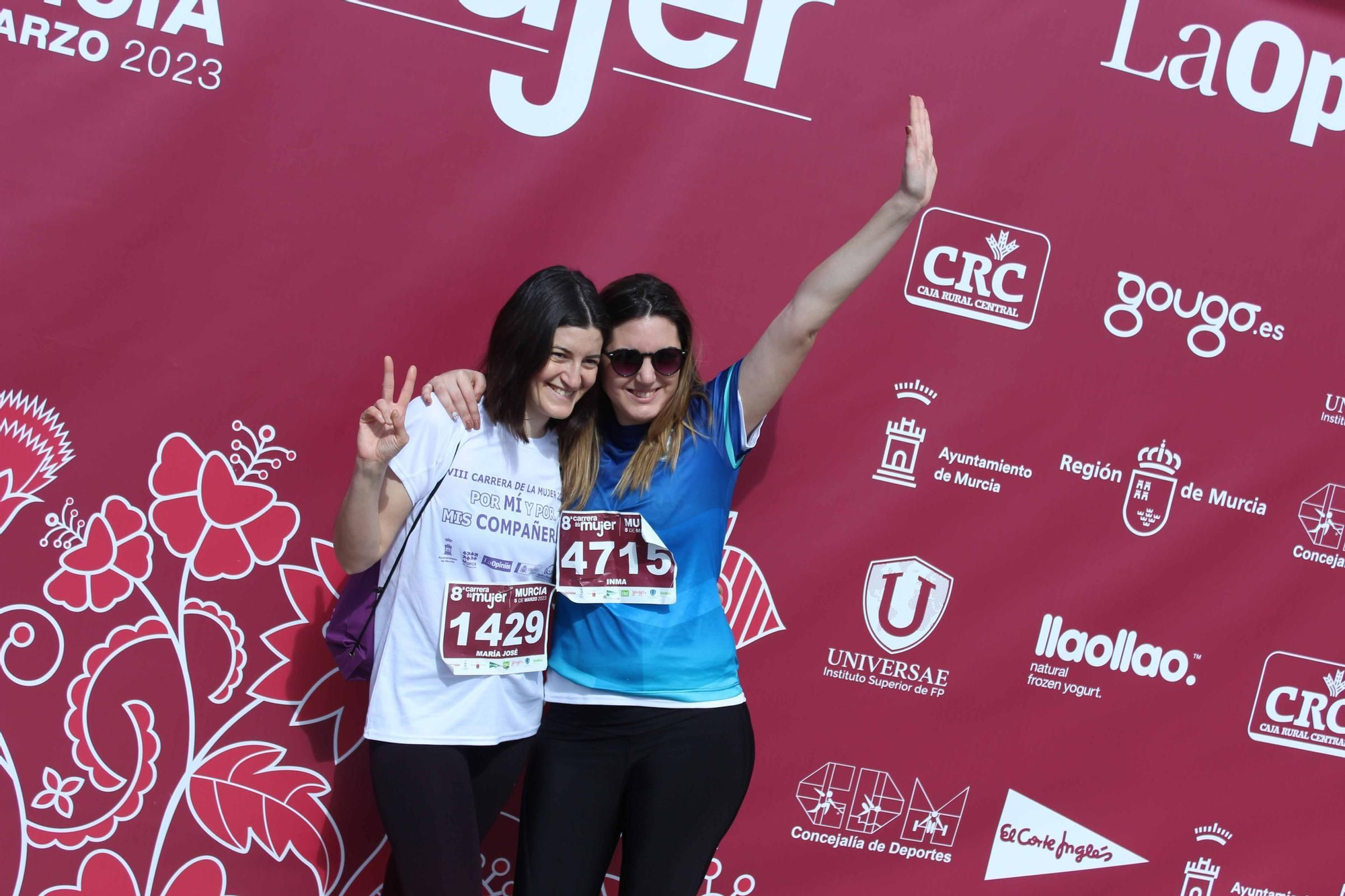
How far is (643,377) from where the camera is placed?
2.04m

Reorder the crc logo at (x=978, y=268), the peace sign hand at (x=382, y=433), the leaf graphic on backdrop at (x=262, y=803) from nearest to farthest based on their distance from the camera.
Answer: the peace sign hand at (x=382, y=433) → the leaf graphic on backdrop at (x=262, y=803) → the crc logo at (x=978, y=268)

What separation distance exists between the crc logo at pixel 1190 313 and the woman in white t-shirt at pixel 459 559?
4.51 ft

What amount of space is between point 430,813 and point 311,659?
0.69 metres

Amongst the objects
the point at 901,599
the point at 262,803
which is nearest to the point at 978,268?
the point at 901,599

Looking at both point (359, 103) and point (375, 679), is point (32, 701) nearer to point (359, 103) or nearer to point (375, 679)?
point (375, 679)

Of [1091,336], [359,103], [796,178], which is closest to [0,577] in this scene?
[359,103]

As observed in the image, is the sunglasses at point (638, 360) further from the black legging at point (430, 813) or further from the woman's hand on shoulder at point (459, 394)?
the black legging at point (430, 813)

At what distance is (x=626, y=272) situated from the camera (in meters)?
2.53

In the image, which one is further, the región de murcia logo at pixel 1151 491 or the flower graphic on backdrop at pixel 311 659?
the región de murcia logo at pixel 1151 491

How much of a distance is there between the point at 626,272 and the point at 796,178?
1.50ft

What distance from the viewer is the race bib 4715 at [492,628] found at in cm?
197

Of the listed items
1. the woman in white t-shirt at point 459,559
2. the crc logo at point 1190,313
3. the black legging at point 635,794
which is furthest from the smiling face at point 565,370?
the crc logo at point 1190,313

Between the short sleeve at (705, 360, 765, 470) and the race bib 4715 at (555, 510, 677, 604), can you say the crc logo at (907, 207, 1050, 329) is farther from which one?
the race bib 4715 at (555, 510, 677, 604)

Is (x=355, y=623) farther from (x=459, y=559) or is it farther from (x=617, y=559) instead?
(x=617, y=559)
